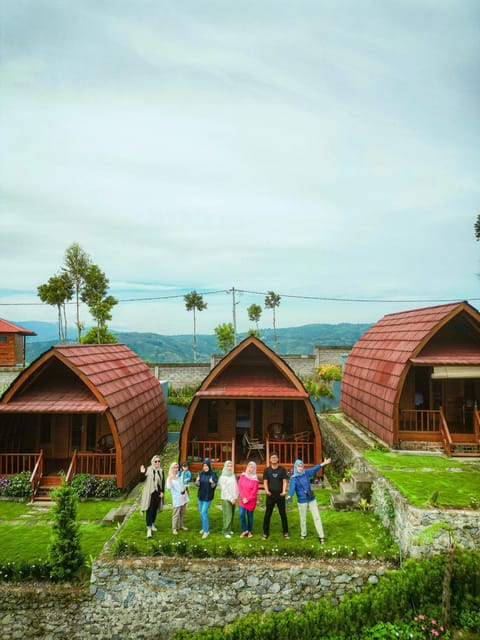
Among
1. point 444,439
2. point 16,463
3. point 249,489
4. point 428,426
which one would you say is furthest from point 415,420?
point 16,463

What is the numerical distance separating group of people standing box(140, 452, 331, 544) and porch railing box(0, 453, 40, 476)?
6.31 m

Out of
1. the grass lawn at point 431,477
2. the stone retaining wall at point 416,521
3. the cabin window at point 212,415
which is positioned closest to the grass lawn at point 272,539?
the stone retaining wall at point 416,521

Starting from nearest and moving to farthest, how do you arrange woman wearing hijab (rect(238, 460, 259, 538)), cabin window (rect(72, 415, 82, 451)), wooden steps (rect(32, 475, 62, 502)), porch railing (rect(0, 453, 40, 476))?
woman wearing hijab (rect(238, 460, 259, 538))
wooden steps (rect(32, 475, 62, 502))
porch railing (rect(0, 453, 40, 476))
cabin window (rect(72, 415, 82, 451))

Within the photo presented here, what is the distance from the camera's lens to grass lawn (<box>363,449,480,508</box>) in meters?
9.44

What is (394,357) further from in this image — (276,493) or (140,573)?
(140,573)

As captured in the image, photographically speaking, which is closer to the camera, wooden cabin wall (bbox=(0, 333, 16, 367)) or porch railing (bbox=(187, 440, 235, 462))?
porch railing (bbox=(187, 440, 235, 462))

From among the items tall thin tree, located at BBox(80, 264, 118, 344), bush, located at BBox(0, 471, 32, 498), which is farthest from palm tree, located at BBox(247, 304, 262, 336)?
bush, located at BBox(0, 471, 32, 498)

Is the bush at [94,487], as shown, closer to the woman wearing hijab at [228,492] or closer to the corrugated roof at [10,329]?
the woman wearing hijab at [228,492]

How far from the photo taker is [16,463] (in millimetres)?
14945

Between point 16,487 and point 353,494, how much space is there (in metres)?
10.4

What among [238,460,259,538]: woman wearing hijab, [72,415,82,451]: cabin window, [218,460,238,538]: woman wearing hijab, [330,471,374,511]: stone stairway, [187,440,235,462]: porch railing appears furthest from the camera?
[72,415,82,451]: cabin window

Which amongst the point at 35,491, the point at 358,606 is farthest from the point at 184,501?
the point at 35,491

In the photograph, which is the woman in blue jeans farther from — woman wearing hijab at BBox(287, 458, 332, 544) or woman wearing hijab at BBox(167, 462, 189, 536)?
woman wearing hijab at BBox(287, 458, 332, 544)

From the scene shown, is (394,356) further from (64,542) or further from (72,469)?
(64,542)
